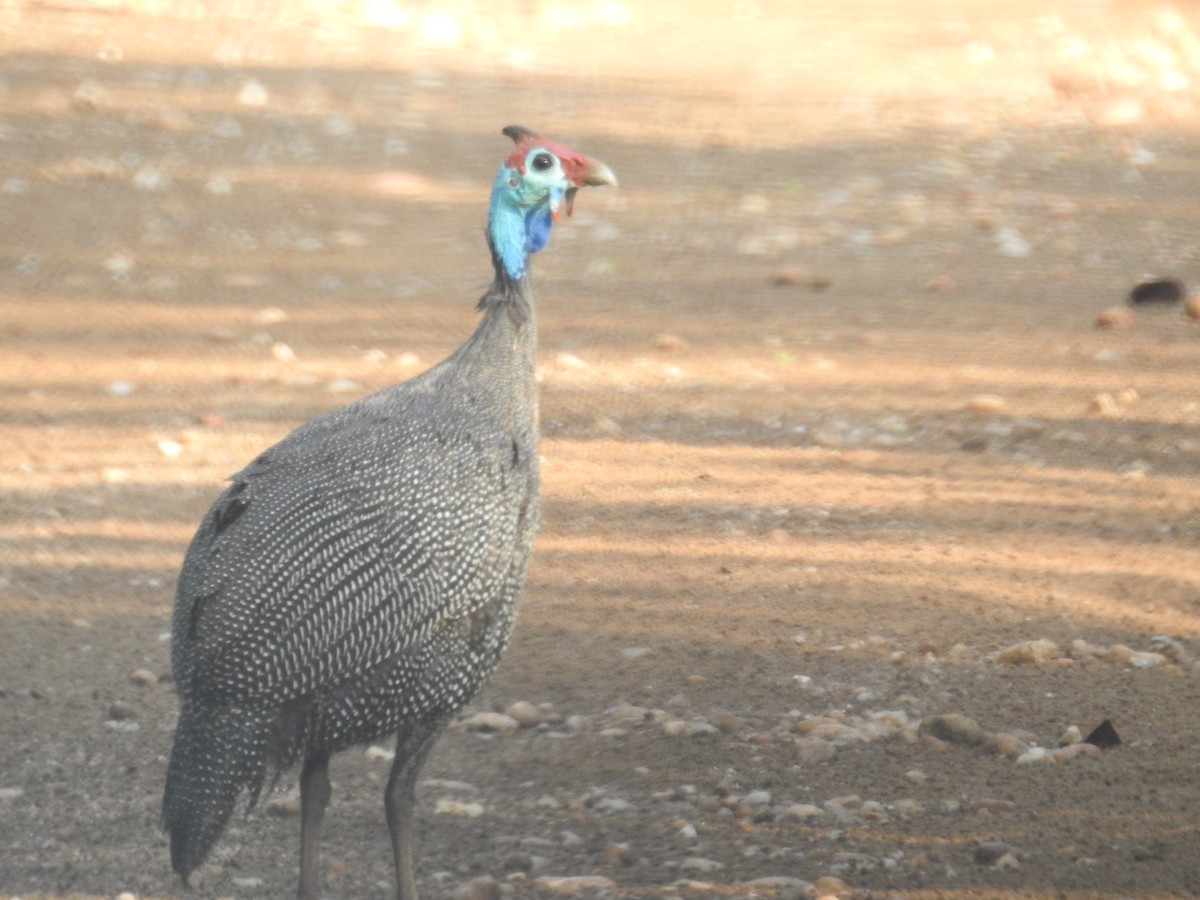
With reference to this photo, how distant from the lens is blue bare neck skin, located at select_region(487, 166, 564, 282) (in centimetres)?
396

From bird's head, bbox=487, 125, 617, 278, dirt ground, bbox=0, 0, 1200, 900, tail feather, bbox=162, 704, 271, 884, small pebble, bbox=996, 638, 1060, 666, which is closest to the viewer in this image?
tail feather, bbox=162, 704, 271, 884

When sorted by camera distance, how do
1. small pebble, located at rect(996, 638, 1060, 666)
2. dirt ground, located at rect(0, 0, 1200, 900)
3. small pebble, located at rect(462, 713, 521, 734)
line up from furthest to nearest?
small pebble, located at rect(996, 638, 1060, 666) → small pebble, located at rect(462, 713, 521, 734) → dirt ground, located at rect(0, 0, 1200, 900)

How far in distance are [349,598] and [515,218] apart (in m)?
0.98

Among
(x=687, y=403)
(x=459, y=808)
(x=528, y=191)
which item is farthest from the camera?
(x=687, y=403)

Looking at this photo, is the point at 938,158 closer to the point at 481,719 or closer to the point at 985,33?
the point at 985,33

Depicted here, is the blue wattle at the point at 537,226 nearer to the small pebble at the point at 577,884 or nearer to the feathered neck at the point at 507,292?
the feathered neck at the point at 507,292

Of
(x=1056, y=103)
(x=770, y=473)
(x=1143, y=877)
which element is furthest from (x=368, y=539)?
(x=1056, y=103)

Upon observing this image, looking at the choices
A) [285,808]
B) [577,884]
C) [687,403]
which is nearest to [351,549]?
[577,884]

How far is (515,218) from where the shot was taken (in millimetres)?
3994

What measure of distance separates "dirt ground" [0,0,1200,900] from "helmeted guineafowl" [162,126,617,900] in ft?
1.59

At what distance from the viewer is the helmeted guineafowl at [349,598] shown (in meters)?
3.52

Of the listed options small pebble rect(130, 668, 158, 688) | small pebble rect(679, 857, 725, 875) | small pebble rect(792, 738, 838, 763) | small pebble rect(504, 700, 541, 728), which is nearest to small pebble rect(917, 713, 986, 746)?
small pebble rect(792, 738, 838, 763)

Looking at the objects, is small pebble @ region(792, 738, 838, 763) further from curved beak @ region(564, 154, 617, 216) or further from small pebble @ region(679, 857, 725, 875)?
curved beak @ region(564, 154, 617, 216)

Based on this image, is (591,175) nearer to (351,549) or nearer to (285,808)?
(351,549)
